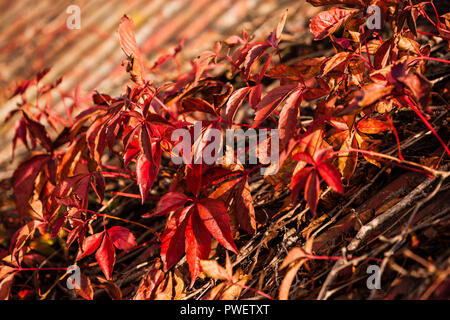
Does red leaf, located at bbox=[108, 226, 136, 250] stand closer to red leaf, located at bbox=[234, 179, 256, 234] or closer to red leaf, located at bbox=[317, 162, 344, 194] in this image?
red leaf, located at bbox=[234, 179, 256, 234]

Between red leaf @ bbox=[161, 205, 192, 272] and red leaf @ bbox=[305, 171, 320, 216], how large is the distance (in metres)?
0.28

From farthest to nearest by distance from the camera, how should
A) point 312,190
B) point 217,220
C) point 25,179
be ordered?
point 25,179
point 217,220
point 312,190

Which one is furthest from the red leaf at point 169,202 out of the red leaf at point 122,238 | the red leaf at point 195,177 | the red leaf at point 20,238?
the red leaf at point 20,238

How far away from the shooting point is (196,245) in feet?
2.76

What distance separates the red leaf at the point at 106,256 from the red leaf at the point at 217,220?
256 mm

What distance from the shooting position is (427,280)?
2.04ft

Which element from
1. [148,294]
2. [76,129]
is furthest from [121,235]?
[76,129]

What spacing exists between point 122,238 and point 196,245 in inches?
8.4

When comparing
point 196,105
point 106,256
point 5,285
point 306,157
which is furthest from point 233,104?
point 5,285

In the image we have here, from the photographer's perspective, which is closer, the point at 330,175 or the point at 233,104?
the point at 330,175

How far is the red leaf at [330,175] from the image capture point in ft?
2.33

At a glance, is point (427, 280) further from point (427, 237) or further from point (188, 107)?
point (188, 107)

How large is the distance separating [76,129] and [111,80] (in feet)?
3.55

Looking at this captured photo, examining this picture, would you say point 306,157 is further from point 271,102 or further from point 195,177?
point 195,177
